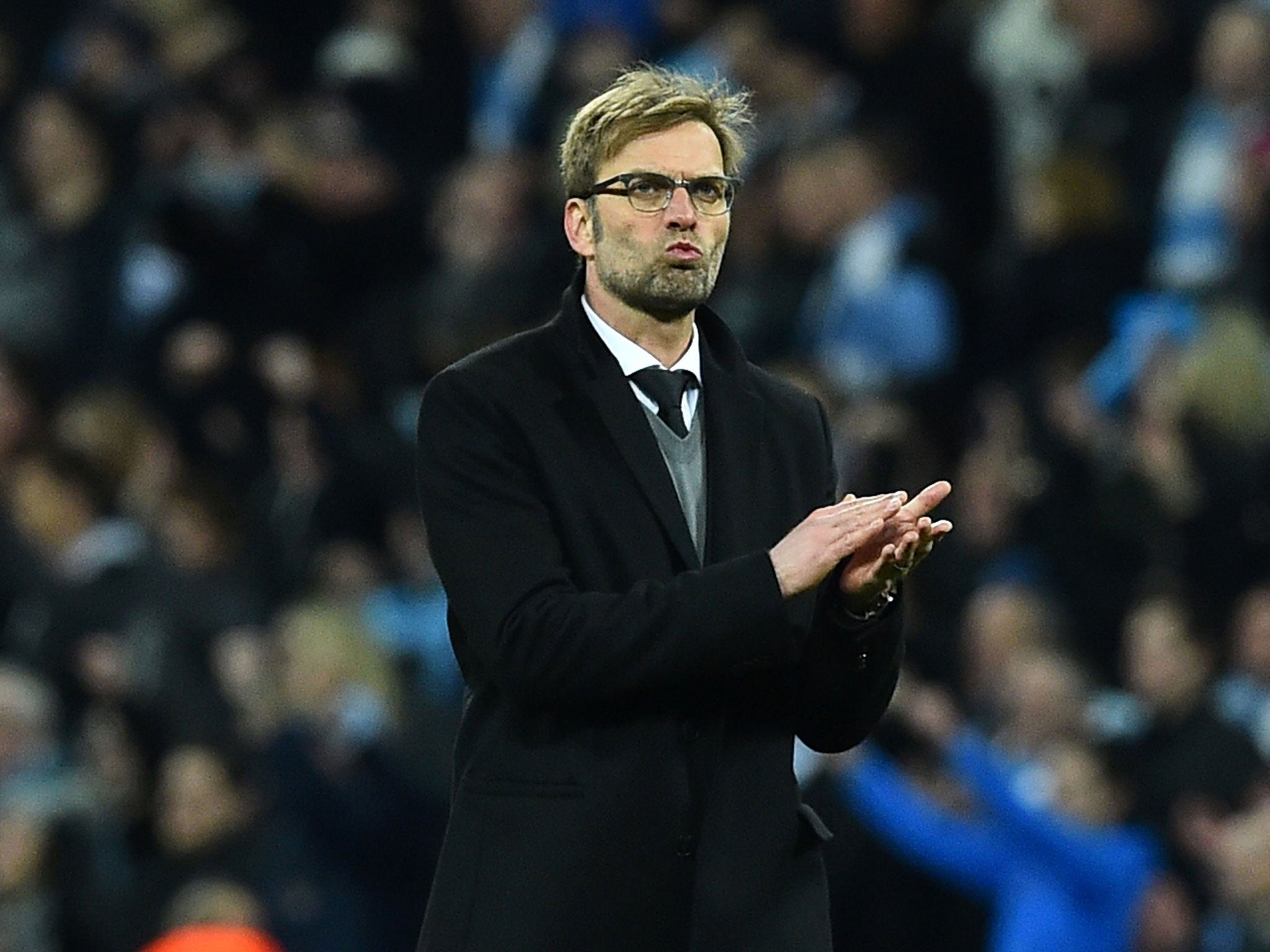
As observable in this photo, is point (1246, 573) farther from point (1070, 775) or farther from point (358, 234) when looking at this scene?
point (358, 234)

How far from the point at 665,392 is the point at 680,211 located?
0.21 metres

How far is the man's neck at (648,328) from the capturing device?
2973mm

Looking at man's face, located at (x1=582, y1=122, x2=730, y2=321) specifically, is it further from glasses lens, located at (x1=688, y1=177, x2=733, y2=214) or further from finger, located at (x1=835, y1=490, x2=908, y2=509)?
finger, located at (x1=835, y1=490, x2=908, y2=509)

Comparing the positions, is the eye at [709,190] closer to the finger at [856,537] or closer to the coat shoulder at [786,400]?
the coat shoulder at [786,400]

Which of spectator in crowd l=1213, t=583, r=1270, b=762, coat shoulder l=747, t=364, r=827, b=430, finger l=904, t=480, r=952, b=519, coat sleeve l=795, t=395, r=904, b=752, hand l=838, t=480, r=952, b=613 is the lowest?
spectator in crowd l=1213, t=583, r=1270, b=762

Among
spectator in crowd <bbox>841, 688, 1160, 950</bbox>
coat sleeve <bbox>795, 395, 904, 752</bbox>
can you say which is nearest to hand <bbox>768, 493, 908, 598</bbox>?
coat sleeve <bbox>795, 395, 904, 752</bbox>

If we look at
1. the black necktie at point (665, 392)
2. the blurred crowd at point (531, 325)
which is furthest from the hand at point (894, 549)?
the blurred crowd at point (531, 325)

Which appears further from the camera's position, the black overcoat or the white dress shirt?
the white dress shirt

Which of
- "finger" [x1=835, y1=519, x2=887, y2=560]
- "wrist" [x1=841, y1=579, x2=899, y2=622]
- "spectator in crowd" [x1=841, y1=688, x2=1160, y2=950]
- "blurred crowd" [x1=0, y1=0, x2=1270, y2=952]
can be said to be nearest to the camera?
"finger" [x1=835, y1=519, x2=887, y2=560]

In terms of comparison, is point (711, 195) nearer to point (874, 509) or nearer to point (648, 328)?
point (648, 328)

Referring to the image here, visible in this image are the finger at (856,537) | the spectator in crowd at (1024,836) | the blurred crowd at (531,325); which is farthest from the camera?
the blurred crowd at (531,325)

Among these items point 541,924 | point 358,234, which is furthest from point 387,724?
point 541,924

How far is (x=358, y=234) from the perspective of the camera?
8.73 meters

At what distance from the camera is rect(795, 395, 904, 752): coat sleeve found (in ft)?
9.49
